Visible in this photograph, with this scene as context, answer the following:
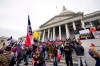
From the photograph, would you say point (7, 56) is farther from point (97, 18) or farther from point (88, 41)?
point (97, 18)

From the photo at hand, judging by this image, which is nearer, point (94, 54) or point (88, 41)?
point (94, 54)

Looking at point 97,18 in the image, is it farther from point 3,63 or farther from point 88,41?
point 3,63

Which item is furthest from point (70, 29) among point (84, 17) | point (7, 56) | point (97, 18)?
point (7, 56)

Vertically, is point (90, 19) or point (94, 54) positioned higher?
point (90, 19)

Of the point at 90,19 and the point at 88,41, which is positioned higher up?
the point at 90,19

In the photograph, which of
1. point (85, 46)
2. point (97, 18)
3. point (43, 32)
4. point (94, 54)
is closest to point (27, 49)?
point (85, 46)

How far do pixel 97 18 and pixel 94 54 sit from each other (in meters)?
27.7

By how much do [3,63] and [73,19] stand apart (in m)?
32.3

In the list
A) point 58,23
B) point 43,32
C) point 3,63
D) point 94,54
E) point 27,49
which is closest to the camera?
point 3,63

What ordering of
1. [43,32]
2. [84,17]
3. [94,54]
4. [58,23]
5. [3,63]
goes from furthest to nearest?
[43,32] → [58,23] → [84,17] → [94,54] → [3,63]

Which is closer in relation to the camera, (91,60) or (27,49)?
(91,60)

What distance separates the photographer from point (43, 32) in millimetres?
46469

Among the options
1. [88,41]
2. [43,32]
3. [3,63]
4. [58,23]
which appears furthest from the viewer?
[43,32]

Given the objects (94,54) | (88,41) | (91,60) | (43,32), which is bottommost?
(91,60)
